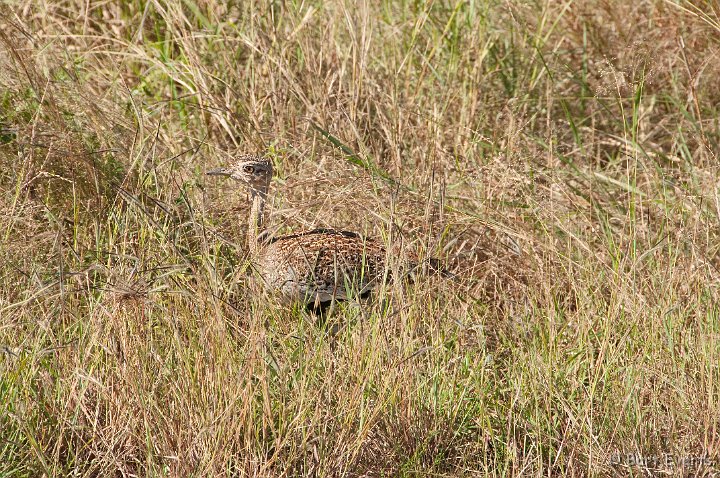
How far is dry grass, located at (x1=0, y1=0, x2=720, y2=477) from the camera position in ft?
11.1

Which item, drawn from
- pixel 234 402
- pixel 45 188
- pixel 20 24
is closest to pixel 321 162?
pixel 45 188

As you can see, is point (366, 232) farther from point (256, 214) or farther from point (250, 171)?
point (250, 171)

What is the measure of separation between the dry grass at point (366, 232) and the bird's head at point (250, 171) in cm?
14

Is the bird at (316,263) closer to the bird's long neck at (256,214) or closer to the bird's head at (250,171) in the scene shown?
the bird's long neck at (256,214)

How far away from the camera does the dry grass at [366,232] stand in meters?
3.39

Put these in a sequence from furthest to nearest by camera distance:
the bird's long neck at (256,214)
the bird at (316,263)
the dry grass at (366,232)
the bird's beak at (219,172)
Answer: the bird's beak at (219,172), the bird's long neck at (256,214), the bird at (316,263), the dry grass at (366,232)

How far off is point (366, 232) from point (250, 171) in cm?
94

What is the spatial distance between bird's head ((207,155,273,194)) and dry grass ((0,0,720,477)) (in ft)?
0.46

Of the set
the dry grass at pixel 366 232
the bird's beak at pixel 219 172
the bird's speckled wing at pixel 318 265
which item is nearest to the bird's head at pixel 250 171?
the bird's beak at pixel 219 172

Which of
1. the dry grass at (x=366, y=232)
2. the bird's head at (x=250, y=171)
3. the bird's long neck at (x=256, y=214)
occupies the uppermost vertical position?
the dry grass at (x=366, y=232)

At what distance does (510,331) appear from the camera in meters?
4.25

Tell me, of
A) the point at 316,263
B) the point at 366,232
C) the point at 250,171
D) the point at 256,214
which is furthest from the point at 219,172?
the point at 366,232

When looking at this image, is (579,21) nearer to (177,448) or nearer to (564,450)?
(564,450)

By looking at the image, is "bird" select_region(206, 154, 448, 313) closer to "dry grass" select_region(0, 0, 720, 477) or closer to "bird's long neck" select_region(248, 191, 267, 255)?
"bird's long neck" select_region(248, 191, 267, 255)
